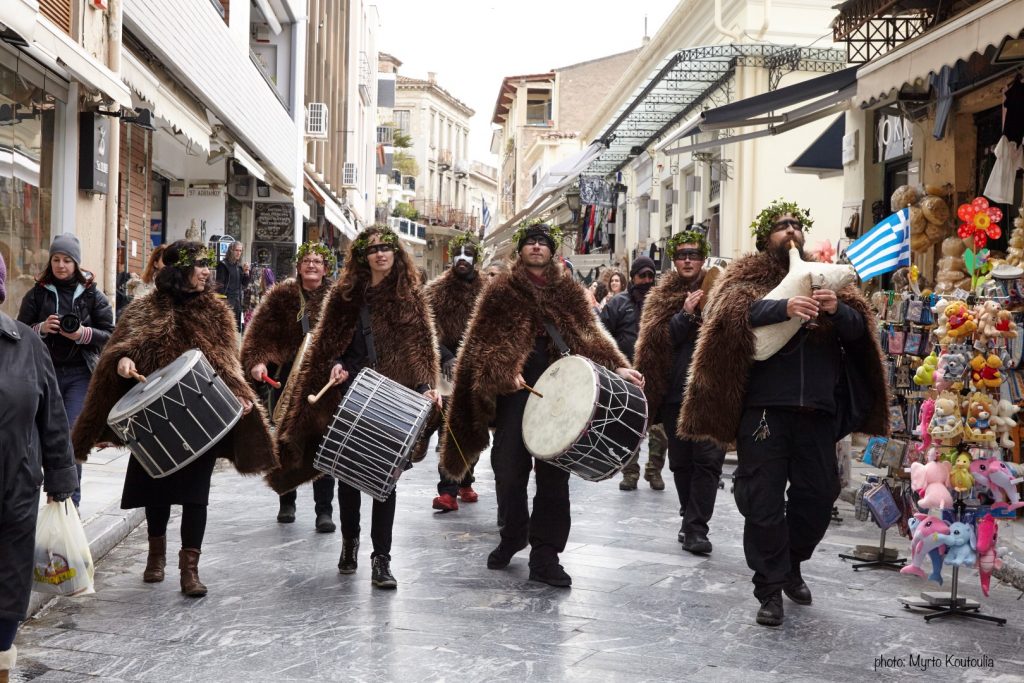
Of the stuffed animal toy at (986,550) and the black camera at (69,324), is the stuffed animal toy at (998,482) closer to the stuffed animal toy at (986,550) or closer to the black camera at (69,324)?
the stuffed animal toy at (986,550)

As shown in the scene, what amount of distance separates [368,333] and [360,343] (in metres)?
0.10

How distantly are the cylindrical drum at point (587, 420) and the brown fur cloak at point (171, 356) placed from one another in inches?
56.8

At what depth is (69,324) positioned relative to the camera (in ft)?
21.6

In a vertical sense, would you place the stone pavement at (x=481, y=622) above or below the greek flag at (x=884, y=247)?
below

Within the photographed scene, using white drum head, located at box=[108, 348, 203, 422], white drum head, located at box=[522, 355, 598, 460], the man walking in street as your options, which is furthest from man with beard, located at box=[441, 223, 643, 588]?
the man walking in street

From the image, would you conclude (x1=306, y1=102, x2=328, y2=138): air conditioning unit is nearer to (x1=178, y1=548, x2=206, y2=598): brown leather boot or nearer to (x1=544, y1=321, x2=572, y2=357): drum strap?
(x1=544, y1=321, x2=572, y2=357): drum strap

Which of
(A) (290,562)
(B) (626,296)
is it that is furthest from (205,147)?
(A) (290,562)

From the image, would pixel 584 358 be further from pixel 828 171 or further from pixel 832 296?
pixel 828 171

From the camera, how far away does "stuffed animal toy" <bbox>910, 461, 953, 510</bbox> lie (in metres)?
5.95

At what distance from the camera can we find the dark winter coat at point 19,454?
3760 millimetres

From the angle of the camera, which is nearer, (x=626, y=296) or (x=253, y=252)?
(x=626, y=296)

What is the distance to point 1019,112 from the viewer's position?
9539mm

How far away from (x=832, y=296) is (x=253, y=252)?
2239cm

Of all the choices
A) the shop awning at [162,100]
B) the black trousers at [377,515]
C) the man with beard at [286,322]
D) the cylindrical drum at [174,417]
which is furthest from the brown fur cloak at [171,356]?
the shop awning at [162,100]
